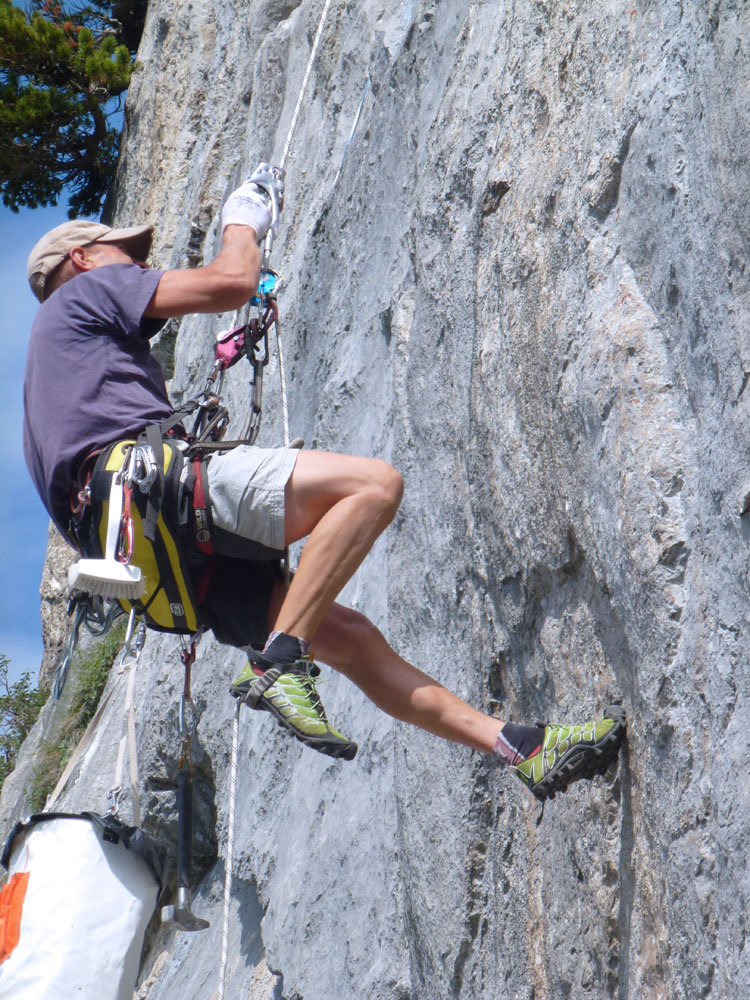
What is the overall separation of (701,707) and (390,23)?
479 cm

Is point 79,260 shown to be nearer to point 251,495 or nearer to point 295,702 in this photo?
point 251,495

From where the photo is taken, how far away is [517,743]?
3.24 meters

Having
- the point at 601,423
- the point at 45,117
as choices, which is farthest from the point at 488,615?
the point at 45,117

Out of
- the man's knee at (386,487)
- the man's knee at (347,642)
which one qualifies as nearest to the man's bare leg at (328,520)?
the man's knee at (386,487)

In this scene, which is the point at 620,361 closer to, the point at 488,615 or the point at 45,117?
the point at 488,615

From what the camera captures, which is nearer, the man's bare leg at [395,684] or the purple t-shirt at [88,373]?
the man's bare leg at [395,684]

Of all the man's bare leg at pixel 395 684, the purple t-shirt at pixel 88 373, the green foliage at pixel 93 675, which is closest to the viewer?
the man's bare leg at pixel 395 684

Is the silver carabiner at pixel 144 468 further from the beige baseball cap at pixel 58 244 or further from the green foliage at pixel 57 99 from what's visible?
the green foliage at pixel 57 99

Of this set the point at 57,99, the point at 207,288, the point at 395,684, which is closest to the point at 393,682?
the point at 395,684

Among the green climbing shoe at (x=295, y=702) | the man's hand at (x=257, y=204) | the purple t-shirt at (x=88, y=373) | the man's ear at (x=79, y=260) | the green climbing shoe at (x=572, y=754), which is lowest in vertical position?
the green climbing shoe at (x=572, y=754)

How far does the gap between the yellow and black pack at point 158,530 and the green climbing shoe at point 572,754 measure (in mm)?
1190

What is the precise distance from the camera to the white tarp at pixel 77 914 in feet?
12.9

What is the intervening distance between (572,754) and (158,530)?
1.39m

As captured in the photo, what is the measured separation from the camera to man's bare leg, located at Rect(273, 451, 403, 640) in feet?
10.6
